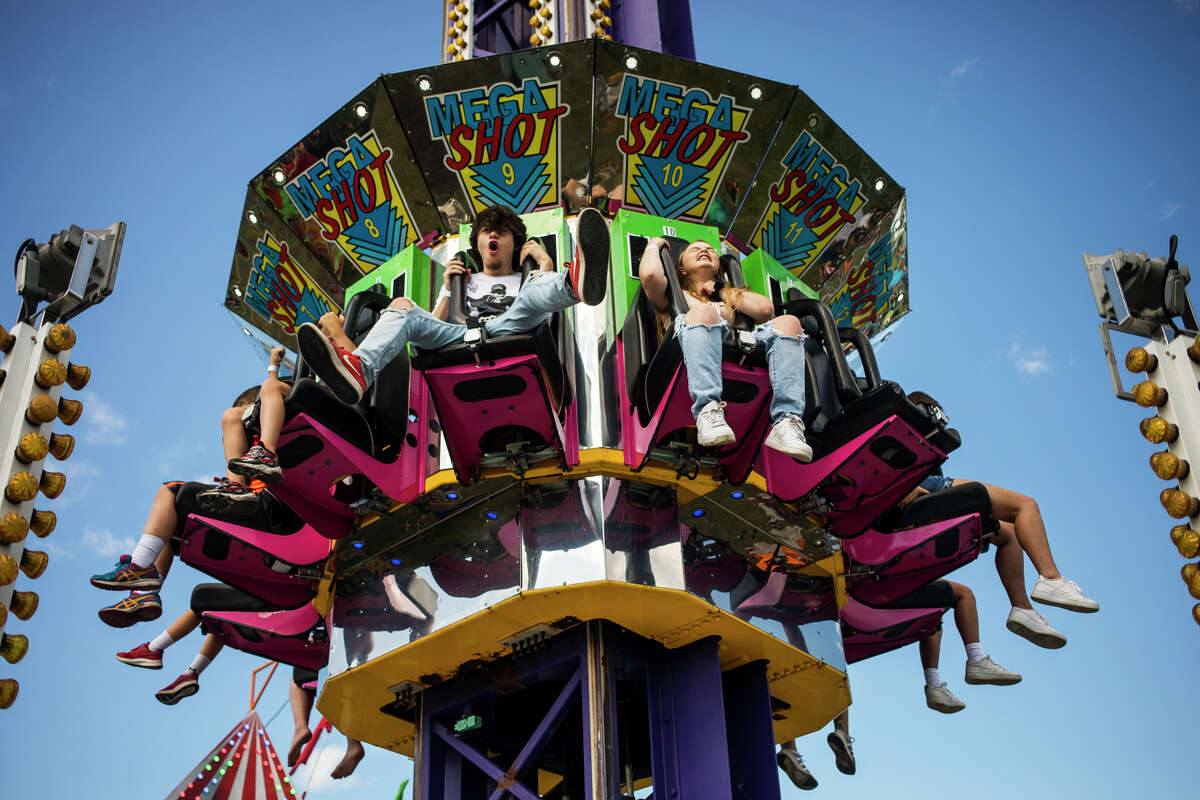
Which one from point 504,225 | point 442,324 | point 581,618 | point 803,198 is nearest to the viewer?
point 442,324

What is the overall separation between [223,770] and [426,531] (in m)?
4.32

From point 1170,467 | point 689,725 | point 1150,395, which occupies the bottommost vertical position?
point 689,725

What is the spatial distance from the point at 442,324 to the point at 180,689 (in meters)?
4.48

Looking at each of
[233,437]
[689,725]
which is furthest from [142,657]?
[689,725]

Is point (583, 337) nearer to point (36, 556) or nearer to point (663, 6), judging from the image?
point (36, 556)

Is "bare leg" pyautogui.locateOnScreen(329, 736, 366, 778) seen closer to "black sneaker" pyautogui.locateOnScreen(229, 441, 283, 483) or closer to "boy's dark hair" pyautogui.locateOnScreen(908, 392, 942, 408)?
"black sneaker" pyautogui.locateOnScreen(229, 441, 283, 483)

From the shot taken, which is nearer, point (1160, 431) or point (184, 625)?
point (1160, 431)

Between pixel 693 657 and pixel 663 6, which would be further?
pixel 663 6

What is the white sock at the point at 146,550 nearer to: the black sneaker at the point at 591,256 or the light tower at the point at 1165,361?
the black sneaker at the point at 591,256

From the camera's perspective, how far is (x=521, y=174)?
35.6 ft

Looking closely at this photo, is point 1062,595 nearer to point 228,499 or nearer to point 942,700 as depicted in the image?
point 942,700

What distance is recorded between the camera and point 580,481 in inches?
343

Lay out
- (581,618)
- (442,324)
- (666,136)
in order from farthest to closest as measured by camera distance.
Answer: (666,136), (581,618), (442,324)

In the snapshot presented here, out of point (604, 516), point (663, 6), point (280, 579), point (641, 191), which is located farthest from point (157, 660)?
point (663, 6)
